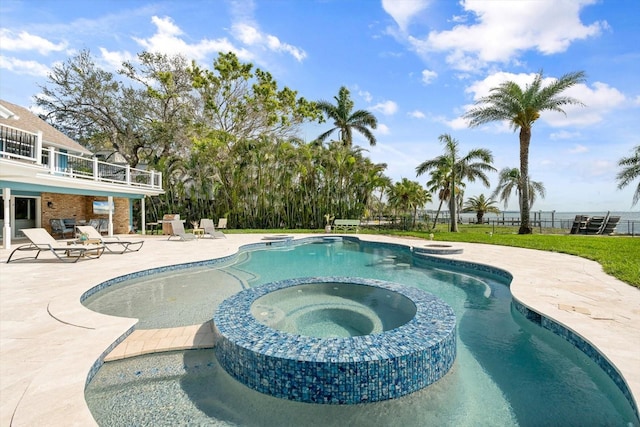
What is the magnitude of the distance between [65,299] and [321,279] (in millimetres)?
4226

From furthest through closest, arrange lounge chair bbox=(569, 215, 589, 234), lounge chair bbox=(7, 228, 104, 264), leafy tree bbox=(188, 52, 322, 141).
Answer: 1. leafy tree bbox=(188, 52, 322, 141)
2. lounge chair bbox=(569, 215, 589, 234)
3. lounge chair bbox=(7, 228, 104, 264)

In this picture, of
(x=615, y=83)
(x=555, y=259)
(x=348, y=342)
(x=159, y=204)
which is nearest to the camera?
(x=348, y=342)

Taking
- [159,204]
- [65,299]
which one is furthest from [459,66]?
[159,204]

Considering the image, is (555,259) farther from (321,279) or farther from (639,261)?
(321,279)

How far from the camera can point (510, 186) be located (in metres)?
30.1

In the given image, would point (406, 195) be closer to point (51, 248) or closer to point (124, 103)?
point (51, 248)

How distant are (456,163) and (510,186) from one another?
15.4 metres

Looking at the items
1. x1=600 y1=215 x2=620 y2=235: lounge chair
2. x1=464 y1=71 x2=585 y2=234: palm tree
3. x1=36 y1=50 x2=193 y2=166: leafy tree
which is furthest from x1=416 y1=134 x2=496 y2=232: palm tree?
x1=36 y1=50 x2=193 y2=166: leafy tree

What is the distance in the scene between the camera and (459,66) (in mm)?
12375

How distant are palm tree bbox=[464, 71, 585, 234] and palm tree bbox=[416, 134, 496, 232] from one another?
194 centimetres

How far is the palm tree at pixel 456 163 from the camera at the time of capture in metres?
18.4

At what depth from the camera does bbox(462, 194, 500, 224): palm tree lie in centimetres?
3369

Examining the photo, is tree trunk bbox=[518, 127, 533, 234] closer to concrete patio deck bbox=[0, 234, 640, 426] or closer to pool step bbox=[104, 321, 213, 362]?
concrete patio deck bbox=[0, 234, 640, 426]

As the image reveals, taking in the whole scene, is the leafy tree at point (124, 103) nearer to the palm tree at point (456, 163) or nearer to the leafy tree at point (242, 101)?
the leafy tree at point (242, 101)
